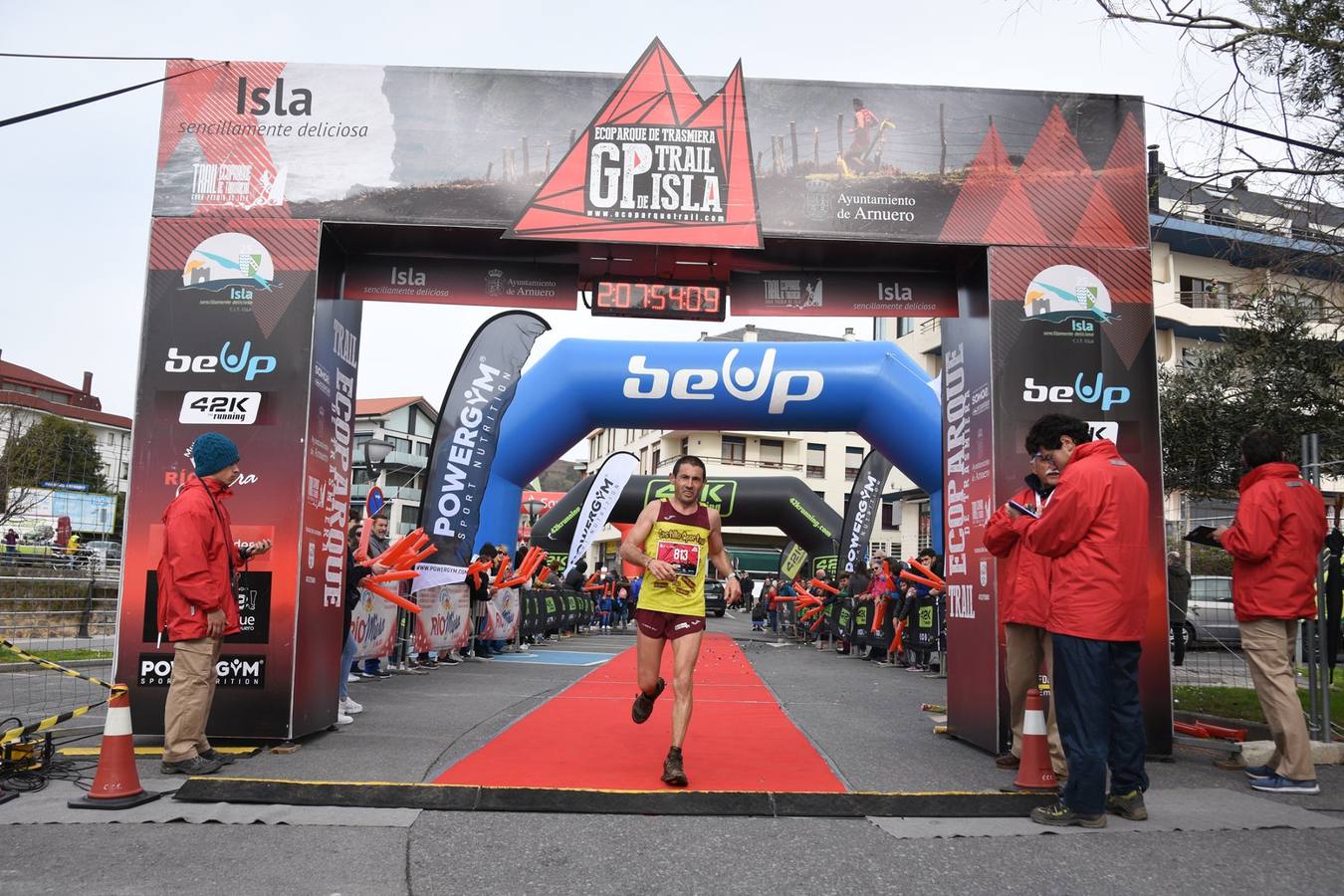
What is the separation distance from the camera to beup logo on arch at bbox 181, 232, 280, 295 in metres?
7.04

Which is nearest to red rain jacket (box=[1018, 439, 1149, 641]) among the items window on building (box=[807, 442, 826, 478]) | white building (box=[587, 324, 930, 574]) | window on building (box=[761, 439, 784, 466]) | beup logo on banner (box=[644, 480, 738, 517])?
beup logo on banner (box=[644, 480, 738, 517])

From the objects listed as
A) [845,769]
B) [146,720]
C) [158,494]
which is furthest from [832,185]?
[146,720]

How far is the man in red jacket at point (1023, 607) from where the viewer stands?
5.87m

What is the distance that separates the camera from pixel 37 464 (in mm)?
22688

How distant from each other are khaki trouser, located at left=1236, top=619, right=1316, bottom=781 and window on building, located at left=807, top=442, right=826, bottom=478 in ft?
197

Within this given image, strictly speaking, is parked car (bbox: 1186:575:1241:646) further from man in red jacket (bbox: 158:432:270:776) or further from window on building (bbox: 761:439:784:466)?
window on building (bbox: 761:439:784:466)

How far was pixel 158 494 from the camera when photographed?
685 centimetres

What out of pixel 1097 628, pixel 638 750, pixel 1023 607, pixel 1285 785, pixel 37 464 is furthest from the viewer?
pixel 37 464

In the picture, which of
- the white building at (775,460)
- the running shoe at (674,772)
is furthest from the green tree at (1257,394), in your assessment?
the white building at (775,460)

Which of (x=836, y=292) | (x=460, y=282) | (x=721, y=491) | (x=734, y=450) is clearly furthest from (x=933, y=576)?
(x=734, y=450)

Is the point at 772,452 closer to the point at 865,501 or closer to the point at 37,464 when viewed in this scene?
the point at 865,501

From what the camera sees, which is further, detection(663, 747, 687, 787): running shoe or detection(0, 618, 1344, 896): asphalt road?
detection(663, 747, 687, 787): running shoe

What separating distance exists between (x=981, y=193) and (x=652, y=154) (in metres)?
2.38

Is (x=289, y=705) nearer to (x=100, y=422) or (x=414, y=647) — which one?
(x=414, y=647)
